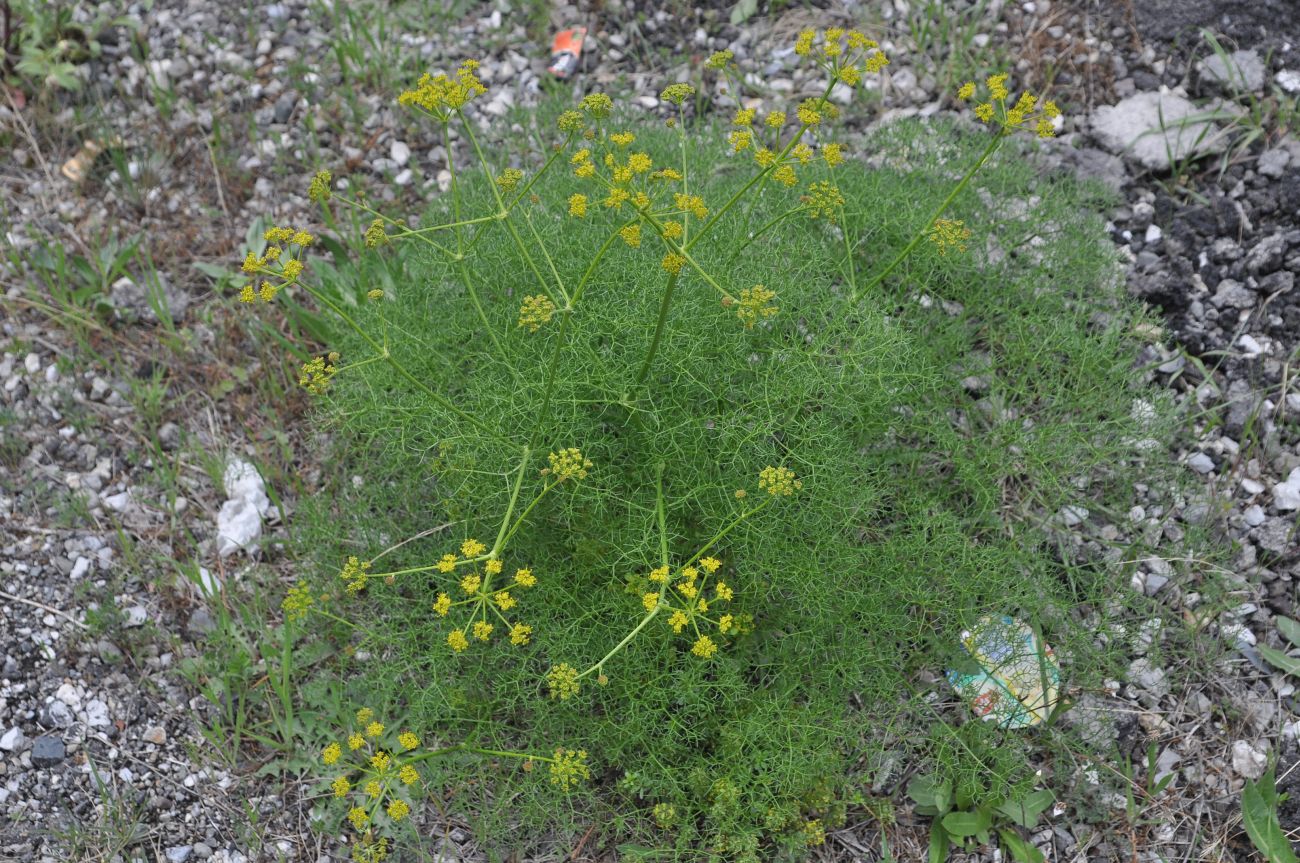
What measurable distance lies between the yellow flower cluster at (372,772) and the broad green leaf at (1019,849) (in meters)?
1.77

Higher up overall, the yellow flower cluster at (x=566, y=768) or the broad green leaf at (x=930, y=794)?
the yellow flower cluster at (x=566, y=768)

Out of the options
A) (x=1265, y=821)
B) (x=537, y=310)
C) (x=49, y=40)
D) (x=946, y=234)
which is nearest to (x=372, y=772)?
(x=537, y=310)

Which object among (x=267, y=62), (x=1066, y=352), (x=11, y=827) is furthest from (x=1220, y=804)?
(x=267, y=62)

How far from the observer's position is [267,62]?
5543mm

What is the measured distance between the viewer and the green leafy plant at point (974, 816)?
336cm

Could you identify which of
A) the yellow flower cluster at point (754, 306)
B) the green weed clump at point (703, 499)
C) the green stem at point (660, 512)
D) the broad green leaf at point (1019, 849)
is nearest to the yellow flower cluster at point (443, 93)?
the green weed clump at point (703, 499)

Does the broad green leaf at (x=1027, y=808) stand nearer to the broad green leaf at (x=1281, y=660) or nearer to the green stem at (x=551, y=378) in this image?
the broad green leaf at (x=1281, y=660)

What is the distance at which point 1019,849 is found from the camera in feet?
11.0

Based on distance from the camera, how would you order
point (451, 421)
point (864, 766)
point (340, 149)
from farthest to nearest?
1. point (340, 149)
2. point (864, 766)
3. point (451, 421)

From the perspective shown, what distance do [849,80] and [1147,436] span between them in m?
1.58

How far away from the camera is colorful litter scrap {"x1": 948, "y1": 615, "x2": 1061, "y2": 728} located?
3395 mm

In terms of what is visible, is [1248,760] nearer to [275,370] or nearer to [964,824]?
[964,824]

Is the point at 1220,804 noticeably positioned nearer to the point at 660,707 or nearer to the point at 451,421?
the point at 660,707

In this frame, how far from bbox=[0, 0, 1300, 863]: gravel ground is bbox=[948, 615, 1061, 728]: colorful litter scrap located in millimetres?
183
